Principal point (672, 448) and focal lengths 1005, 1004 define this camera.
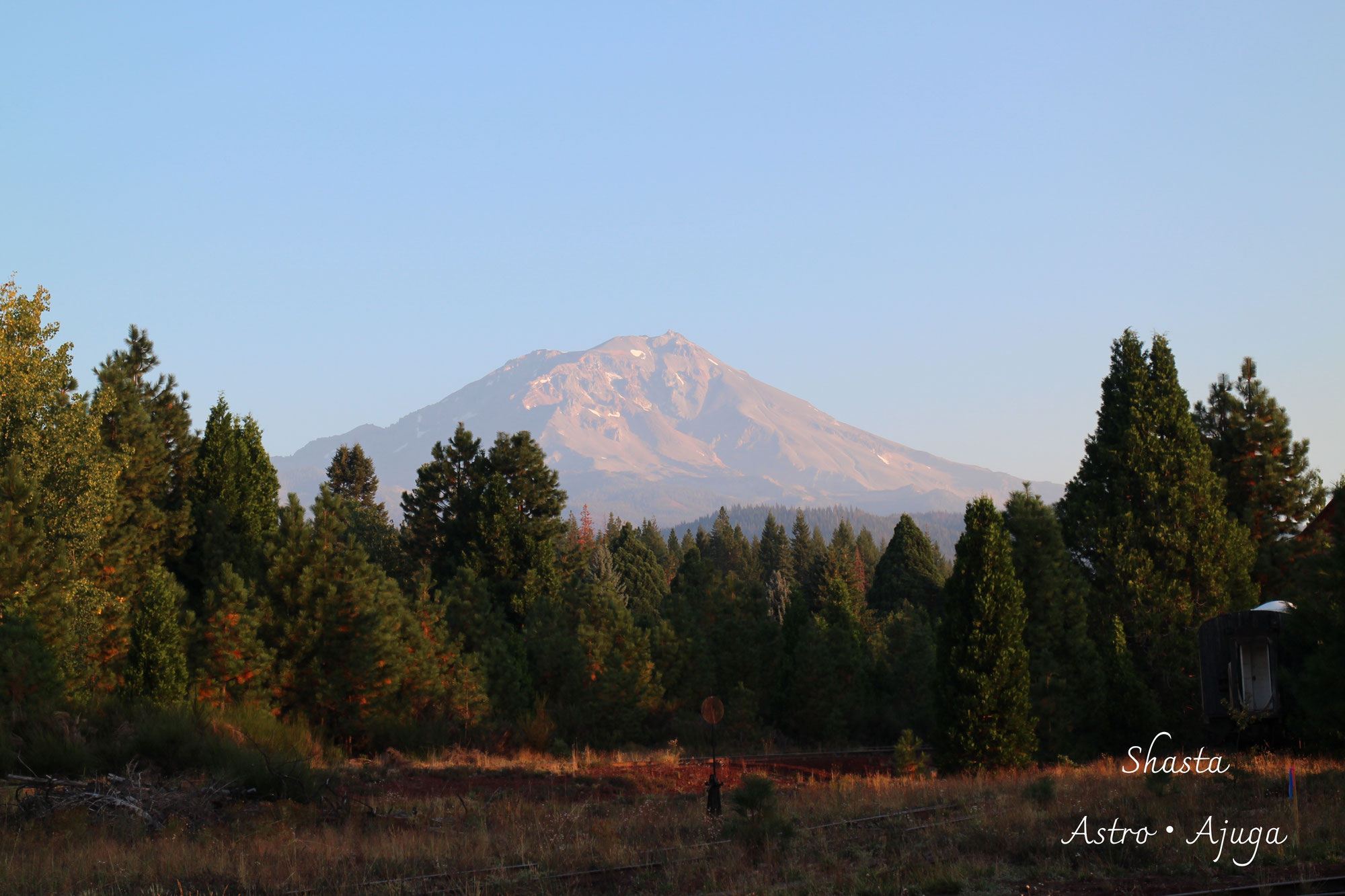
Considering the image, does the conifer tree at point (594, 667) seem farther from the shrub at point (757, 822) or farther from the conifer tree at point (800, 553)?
the conifer tree at point (800, 553)

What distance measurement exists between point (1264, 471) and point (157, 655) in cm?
3497

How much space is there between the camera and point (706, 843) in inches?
480

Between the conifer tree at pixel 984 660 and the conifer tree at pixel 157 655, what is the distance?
61.6ft

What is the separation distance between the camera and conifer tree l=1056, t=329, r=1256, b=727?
28.4 meters

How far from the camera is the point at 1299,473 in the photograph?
34.8m

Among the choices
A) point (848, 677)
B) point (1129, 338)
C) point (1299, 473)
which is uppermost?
point (1129, 338)

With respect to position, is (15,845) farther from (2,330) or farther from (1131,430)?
(1131,430)

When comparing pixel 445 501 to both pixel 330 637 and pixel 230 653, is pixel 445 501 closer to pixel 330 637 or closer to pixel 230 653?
pixel 330 637

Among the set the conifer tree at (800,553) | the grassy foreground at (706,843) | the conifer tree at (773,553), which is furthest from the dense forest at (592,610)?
the conifer tree at (773,553)

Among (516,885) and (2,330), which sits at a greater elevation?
(2,330)

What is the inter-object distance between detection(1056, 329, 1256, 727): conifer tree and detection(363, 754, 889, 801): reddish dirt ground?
8496mm

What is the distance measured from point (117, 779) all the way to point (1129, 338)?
29197mm

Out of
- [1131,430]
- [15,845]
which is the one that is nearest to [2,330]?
[15,845]

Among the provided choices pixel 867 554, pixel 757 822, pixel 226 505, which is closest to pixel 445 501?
pixel 226 505
